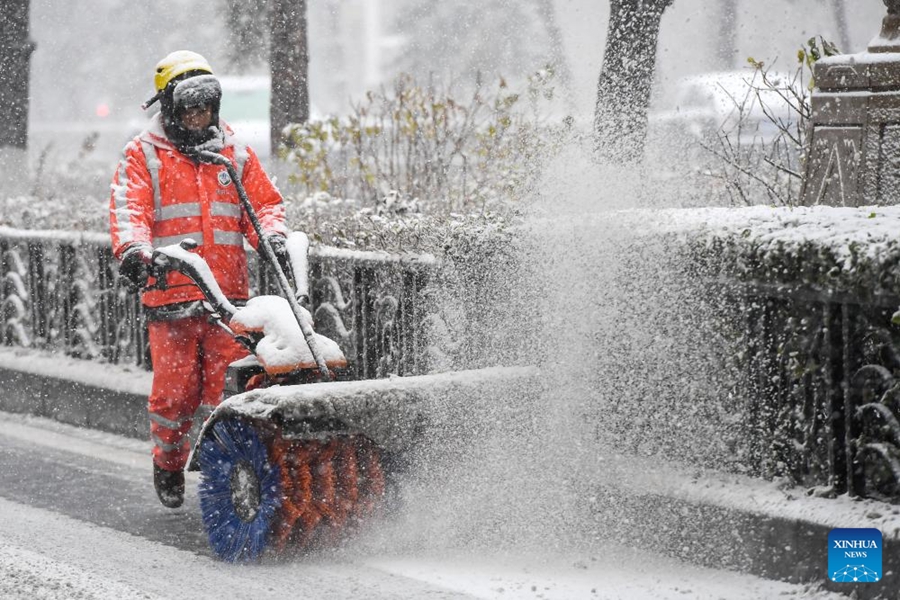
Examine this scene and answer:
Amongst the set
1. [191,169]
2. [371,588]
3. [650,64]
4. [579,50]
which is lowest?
[371,588]

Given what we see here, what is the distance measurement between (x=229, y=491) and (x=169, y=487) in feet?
3.56

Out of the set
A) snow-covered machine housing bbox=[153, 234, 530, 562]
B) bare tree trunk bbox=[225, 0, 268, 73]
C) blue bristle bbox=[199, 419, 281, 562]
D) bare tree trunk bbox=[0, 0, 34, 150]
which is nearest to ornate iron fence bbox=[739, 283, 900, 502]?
snow-covered machine housing bbox=[153, 234, 530, 562]

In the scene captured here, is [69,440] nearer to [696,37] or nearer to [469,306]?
[469,306]

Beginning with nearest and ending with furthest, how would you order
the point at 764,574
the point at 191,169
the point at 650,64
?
the point at 764,574 < the point at 191,169 < the point at 650,64

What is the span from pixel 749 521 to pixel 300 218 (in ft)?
14.0

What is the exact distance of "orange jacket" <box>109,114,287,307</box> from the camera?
625 cm

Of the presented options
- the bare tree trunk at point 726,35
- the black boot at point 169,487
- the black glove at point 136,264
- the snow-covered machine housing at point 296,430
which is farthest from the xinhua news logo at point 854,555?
the bare tree trunk at point 726,35

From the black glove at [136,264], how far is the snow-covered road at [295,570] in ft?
3.46

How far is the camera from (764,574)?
5.08m

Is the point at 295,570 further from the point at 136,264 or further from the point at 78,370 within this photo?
the point at 78,370

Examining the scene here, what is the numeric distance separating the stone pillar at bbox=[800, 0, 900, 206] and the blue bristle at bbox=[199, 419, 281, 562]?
3013 mm

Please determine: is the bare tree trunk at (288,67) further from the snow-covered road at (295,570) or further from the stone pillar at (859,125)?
the snow-covered road at (295,570)

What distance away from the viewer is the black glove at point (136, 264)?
6012 mm

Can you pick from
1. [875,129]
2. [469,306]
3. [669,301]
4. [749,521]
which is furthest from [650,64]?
[749,521]
